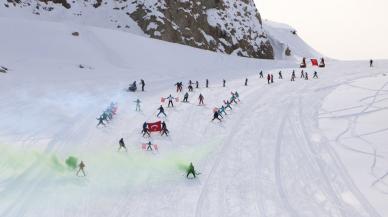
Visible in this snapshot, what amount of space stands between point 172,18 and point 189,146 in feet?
167

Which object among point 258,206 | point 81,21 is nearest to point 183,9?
point 81,21

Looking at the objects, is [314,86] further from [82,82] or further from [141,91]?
[82,82]

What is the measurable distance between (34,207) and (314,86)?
3173 centimetres

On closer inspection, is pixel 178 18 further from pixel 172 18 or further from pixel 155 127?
pixel 155 127

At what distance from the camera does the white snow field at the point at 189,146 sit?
790 inches

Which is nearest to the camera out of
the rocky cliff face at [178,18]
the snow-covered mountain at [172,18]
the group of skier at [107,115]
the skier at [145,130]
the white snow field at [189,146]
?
the white snow field at [189,146]

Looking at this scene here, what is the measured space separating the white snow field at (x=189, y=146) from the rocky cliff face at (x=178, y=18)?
22.7 metres

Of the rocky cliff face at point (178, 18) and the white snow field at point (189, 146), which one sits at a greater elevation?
the rocky cliff face at point (178, 18)

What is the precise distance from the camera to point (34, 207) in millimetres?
19156

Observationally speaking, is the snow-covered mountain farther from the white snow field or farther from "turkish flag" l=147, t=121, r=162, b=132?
"turkish flag" l=147, t=121, r=162, b=132

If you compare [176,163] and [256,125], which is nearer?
[176,163]

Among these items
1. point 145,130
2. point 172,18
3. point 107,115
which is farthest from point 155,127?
point 172,18

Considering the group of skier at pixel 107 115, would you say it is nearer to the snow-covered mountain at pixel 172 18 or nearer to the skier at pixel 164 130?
the skier at pixel 164 130

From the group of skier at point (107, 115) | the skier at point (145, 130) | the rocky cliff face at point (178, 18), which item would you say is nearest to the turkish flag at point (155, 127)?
the skier at point (145, 130)
